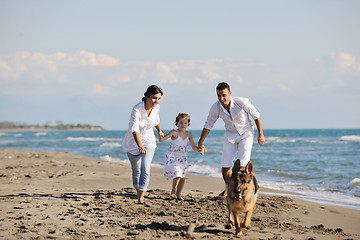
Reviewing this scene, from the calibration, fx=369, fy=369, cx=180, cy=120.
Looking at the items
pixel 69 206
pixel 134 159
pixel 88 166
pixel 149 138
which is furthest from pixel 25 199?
pixel 88 166

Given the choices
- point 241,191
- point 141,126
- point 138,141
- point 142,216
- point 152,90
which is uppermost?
point 152,90

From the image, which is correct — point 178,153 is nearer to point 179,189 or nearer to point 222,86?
point 179,189

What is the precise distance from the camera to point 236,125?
578 cm

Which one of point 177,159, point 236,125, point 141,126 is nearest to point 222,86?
point 236,125

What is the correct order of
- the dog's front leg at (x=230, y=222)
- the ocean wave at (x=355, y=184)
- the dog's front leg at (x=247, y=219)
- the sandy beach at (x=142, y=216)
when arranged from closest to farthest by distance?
the sandy beach at (x=142, y=216) < the dog's front leg at (x=247, y=219) < the dog's front leg at (x=230, y=222) < the ocean wave at (x=355, y=184)

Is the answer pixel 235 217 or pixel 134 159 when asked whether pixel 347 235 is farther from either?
pixel 134 159

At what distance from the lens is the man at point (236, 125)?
5.73m

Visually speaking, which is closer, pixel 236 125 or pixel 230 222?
pixel 230 222

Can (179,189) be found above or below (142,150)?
below

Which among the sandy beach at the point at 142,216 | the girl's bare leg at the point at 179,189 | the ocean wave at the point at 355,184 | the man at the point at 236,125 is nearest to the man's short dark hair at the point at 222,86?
the man at the point at 236,125

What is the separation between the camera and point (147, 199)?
6797mm

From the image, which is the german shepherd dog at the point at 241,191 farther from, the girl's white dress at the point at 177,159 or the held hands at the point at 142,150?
the girl's white dress at the point at 177,159

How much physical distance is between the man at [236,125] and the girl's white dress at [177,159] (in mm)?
1266

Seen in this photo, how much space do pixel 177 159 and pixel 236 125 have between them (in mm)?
1711
